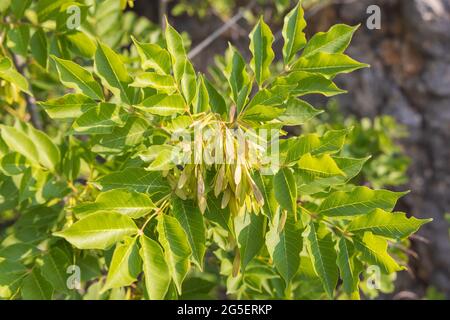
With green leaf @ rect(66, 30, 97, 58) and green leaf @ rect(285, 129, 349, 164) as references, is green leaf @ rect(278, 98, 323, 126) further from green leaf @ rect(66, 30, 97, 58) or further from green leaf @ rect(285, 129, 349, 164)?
green leaf @ rect(66, 30, 97, 58)

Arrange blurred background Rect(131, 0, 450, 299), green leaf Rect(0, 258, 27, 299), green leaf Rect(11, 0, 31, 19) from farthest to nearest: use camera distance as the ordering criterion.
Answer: blurred background Rect(131, 0, 450, 299), green leaf Rect(11, 0, 31, 19), green leaf Rect(0, 258, 27, 299)

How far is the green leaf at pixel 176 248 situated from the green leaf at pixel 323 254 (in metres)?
0.29

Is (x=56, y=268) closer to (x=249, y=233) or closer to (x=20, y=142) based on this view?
(x=20, y=142)

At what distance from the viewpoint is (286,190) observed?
3.64 ft

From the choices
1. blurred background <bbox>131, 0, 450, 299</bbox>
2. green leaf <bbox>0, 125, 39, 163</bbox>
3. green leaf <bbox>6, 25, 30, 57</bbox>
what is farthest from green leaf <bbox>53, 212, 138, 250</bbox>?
blurred background <bbox>131, 0, 450, 299</bbox>

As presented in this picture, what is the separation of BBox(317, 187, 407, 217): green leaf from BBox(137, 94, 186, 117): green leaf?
0.43 meters

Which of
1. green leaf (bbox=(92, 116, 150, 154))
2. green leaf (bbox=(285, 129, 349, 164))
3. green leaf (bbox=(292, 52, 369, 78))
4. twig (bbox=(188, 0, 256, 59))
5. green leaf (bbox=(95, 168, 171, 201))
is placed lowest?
green leaf (bbox=(95, 168, 171, 201))

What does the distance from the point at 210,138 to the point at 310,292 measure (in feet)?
2.79

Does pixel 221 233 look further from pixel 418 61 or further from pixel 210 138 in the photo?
pixel 418 61

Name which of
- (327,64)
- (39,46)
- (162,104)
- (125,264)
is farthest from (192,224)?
(39,46)

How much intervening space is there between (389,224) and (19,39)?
1.14 meters

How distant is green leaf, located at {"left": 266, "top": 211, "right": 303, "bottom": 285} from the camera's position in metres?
1.17

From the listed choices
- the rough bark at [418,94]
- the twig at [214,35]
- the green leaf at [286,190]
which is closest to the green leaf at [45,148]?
the green leaf at [286,190]

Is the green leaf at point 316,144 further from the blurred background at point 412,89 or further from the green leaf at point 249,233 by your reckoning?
the blurred background at point 412,89
